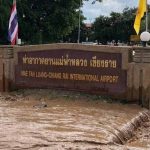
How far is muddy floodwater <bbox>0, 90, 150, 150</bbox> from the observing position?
7.69 m

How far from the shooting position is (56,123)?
9.42 metres

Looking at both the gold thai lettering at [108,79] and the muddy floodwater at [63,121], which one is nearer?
the muddy floodwater at [63,121]

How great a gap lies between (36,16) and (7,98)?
2921 centimetres

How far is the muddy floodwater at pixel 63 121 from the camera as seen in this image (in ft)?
25.2

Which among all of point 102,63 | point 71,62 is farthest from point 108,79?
point 71,62

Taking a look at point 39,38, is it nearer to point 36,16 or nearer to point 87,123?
point 36,16

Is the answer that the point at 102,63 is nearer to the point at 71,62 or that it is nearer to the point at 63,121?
the point at 71,62

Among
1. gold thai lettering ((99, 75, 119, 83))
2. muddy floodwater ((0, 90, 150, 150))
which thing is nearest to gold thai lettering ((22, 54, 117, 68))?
gold thai lettering ((99, 75, 119, 83))

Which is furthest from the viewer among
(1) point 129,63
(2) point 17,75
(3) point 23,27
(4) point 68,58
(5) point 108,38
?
(5) point 108,38

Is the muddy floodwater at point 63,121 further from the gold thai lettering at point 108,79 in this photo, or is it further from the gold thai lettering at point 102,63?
the gold thai lettering at point 102,63

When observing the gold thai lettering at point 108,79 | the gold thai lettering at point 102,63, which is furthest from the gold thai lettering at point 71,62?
the gold thai lettering at point 108,79

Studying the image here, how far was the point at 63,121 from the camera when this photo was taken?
970cm

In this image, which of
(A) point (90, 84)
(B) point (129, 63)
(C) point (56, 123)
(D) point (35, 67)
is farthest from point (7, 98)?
(C) point (56, 123)

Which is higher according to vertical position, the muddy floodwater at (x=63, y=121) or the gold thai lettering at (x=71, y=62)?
the gold thai lettering at (x=71, y=62)
